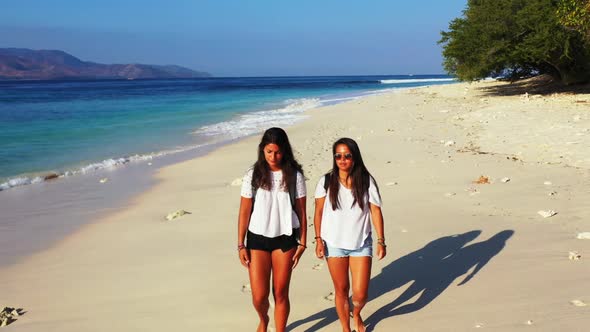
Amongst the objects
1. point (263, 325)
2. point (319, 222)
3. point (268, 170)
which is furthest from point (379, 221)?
point (263, 325)

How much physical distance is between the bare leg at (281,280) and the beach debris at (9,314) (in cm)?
256

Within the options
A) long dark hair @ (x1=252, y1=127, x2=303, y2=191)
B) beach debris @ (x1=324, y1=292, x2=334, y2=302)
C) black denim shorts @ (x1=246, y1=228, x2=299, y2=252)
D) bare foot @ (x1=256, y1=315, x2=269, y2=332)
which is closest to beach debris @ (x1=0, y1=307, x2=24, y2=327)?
bare foot @ (x1=256, y1=315, x2=269, y2=332)

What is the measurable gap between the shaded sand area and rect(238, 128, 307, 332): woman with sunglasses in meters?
0.66

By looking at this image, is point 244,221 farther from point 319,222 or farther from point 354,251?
point 354,251

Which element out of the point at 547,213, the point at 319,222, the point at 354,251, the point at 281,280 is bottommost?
the point at 547,213

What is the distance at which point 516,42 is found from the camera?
25453 millimetres

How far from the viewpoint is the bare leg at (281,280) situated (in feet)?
12.8

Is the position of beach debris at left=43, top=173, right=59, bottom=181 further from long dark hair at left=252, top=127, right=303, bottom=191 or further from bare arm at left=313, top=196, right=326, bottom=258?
bare arm at left=313, top=196, right=326, bottom=258

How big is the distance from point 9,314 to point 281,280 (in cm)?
275

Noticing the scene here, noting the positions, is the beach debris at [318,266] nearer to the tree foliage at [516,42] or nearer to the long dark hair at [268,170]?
the long dark hair at [268,170]

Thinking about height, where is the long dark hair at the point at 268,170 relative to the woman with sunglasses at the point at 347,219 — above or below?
above

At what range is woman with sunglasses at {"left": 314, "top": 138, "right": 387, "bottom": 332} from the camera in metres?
3.93

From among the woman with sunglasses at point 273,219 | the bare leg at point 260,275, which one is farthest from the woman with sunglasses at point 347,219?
the bare leg at point 260,275

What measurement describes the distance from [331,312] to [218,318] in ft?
3.26
